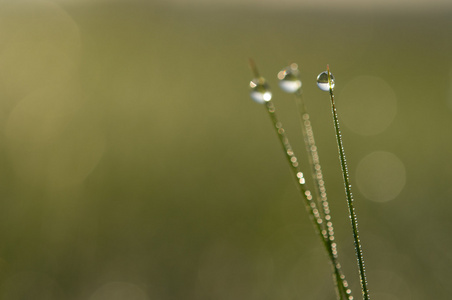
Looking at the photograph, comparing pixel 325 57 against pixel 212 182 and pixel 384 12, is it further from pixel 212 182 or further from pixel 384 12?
pixel 212 182

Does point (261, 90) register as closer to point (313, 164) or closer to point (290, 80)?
point (290, 80)

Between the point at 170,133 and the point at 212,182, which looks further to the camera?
the point at 170,133

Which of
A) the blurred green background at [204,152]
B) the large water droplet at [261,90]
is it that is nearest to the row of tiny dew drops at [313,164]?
the large water droplet at [261,90]

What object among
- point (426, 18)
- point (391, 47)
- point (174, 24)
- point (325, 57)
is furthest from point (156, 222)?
point (426, 18)

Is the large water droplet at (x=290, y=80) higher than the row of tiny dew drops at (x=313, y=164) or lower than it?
higher

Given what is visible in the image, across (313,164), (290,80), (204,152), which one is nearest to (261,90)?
(290,80)

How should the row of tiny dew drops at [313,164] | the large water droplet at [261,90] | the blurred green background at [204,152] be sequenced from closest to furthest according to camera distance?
the row of tiny dew drops at [313,164]
the large water droplet at [261,90]
the blurred green background at [204,152]

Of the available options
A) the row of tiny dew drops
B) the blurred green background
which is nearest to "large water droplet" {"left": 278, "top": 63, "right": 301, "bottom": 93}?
the row of tiny dew drops

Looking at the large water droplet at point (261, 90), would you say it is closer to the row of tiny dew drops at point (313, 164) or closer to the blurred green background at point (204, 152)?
the row of tiny dew drops at point (313, 164)
